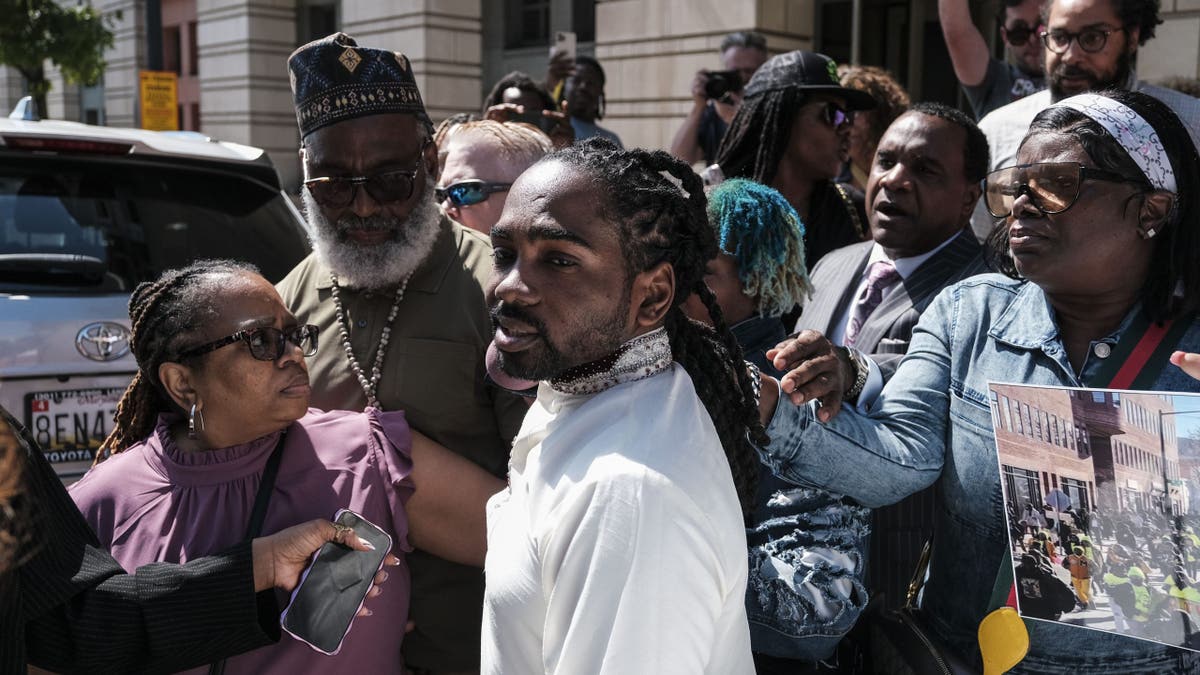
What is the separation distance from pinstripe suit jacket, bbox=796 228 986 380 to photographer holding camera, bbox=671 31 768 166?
299 cm

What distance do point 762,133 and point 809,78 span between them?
0.96 feet

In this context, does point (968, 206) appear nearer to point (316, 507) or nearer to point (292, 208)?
point (316, 507)

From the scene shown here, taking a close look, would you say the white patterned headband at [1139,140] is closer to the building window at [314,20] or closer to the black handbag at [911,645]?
the black handbag at [911,645]

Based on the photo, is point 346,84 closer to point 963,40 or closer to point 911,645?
point 911,645

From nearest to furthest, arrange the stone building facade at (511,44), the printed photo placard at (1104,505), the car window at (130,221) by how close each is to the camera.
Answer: the printed photo placard at (1104,505) < the car window at (130,221) < the stone building facade at (511,44)

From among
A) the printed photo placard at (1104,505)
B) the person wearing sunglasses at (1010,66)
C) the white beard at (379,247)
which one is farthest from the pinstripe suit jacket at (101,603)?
the person wearing sunglasses at (1010,66)

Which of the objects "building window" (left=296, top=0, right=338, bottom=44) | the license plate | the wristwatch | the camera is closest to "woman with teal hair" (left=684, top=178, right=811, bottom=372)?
the wristwatch

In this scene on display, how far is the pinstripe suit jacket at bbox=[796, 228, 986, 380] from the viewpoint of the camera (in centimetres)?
281

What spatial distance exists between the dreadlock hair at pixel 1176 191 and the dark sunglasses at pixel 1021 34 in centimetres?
317

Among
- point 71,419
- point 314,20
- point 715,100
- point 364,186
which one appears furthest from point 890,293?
point 314,20

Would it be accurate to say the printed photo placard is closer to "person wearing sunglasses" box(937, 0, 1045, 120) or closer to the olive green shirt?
the olive green shirt

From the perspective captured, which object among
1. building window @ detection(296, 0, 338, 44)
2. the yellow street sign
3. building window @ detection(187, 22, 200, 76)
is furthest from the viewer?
building window @ detection(187, 22, 200, 76)

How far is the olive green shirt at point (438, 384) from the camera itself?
2291mm

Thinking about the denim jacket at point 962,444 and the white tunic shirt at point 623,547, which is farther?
the denim jacket at point 962,444
